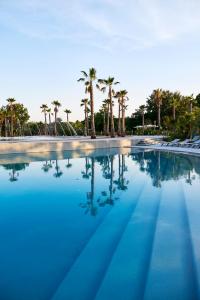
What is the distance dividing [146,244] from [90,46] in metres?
23.2

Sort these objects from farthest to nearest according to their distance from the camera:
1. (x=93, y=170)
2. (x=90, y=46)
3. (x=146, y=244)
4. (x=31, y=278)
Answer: (x=90, y=46) < (x=93, y=170) < (x=146, y=244) < (x=31, y=278)

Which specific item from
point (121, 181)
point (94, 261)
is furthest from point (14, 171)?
point (94, 261)

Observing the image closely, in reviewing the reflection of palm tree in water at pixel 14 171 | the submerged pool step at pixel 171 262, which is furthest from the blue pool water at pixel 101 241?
the reflection of palm tree in water at pixel 14 171

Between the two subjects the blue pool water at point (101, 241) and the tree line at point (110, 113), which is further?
the tree line at point (110, 113)

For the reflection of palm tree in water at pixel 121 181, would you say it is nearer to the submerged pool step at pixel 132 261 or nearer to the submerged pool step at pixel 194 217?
the submerged pool step at pixel 194 217

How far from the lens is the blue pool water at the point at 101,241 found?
380 centimetres

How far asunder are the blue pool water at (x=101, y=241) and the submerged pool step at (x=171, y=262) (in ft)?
0.04

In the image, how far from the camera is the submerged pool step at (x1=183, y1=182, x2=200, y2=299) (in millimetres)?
4400

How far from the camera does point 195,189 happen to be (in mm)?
9508

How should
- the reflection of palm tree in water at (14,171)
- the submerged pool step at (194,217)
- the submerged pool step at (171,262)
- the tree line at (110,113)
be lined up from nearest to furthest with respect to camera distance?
the submerged pool step at (171,262) < the submerged pool step at (194,217) < the reflection of palm tree in water at (14,171) < the tree line at (110,113)

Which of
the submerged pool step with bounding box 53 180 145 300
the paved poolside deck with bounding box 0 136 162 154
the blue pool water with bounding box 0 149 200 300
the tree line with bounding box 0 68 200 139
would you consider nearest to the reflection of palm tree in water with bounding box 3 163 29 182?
the blue pool water with bounding box 0 149 200 300

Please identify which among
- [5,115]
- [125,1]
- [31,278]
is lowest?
[31,278]

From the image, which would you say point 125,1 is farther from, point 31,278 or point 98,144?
point 31,278

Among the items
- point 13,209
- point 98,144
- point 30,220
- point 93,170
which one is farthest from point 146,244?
point 98,144
